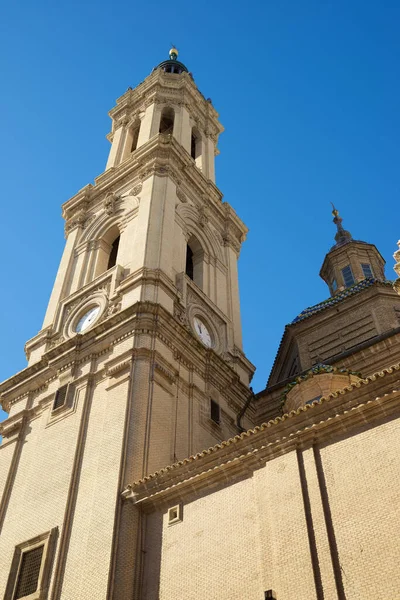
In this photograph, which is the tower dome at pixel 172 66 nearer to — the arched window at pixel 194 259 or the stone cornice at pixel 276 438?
the arched window at pixel 194 259

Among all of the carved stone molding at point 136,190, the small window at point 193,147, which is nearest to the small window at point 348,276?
the small window at point 193,147

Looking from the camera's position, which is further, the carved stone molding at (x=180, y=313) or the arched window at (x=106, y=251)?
the arched window at (x=106, y=251)

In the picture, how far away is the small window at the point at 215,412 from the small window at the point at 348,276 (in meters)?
13.4

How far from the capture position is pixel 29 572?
547 inches

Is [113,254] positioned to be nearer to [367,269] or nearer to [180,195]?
[180,195]

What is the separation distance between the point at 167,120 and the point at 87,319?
48.0 feet

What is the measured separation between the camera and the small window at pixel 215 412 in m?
18.6

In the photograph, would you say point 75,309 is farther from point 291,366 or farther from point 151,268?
point 291,366

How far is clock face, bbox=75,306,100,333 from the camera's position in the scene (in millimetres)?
19969

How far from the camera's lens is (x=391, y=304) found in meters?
23.2

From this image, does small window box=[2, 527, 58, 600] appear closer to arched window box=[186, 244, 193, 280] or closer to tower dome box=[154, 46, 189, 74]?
arched window box=[186, 244, 193, 280]

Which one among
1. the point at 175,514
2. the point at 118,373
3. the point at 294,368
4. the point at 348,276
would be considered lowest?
the point at 175,514

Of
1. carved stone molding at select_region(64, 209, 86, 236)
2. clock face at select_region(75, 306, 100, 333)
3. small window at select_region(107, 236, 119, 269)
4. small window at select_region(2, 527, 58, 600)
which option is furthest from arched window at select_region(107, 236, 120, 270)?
small window at select_region(2, 527, 58, 600)

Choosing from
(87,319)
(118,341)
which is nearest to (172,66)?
(87,319)
